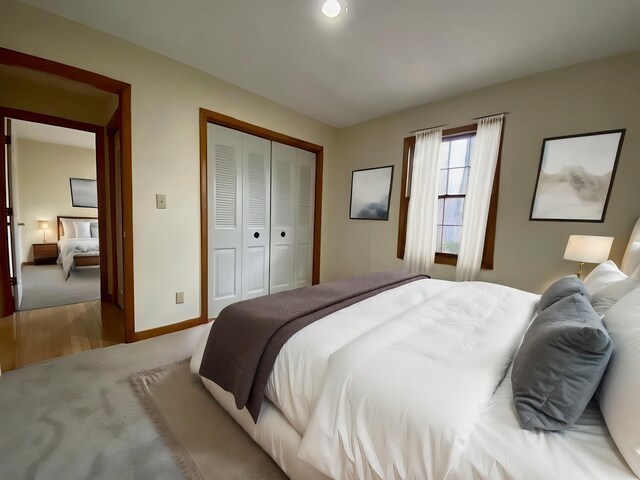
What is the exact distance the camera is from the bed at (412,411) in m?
0.69

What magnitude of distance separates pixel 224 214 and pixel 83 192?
5.36 m

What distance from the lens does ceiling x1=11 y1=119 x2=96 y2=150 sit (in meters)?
4.70

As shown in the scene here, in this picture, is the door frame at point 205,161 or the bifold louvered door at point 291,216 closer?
the door frame at point 205,161

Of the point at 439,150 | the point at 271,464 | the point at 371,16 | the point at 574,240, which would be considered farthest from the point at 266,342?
the point at 439,150

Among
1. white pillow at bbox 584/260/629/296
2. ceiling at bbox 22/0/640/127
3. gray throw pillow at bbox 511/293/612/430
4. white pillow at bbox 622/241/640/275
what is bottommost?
gray throw pillow at bbox 511/293/612/430

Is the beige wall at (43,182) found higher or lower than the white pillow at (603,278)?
higher

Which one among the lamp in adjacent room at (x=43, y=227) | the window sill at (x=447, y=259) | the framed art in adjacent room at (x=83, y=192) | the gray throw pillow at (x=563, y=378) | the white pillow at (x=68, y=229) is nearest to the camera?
the gray throw pillow at (x=563, y=378)

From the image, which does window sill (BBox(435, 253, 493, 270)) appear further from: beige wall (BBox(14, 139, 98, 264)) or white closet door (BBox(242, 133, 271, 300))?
beige wall (BBox(14, 139, 98, 264))

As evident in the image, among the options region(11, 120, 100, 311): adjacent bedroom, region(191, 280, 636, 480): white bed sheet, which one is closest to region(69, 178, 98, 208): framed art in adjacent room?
region(11, 120, 100, 311): adjacent bedroom

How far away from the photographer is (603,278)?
5.11ft

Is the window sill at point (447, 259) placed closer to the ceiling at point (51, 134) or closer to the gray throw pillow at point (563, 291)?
the gray throw pillow at point (563, 291)

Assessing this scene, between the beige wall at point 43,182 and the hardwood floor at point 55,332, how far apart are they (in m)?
3.90

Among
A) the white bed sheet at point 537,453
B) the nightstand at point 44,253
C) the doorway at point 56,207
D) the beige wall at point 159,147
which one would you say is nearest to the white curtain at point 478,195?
the white bed sheet at point 537,453

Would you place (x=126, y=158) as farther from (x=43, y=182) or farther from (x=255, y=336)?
(x=43, y=182)
